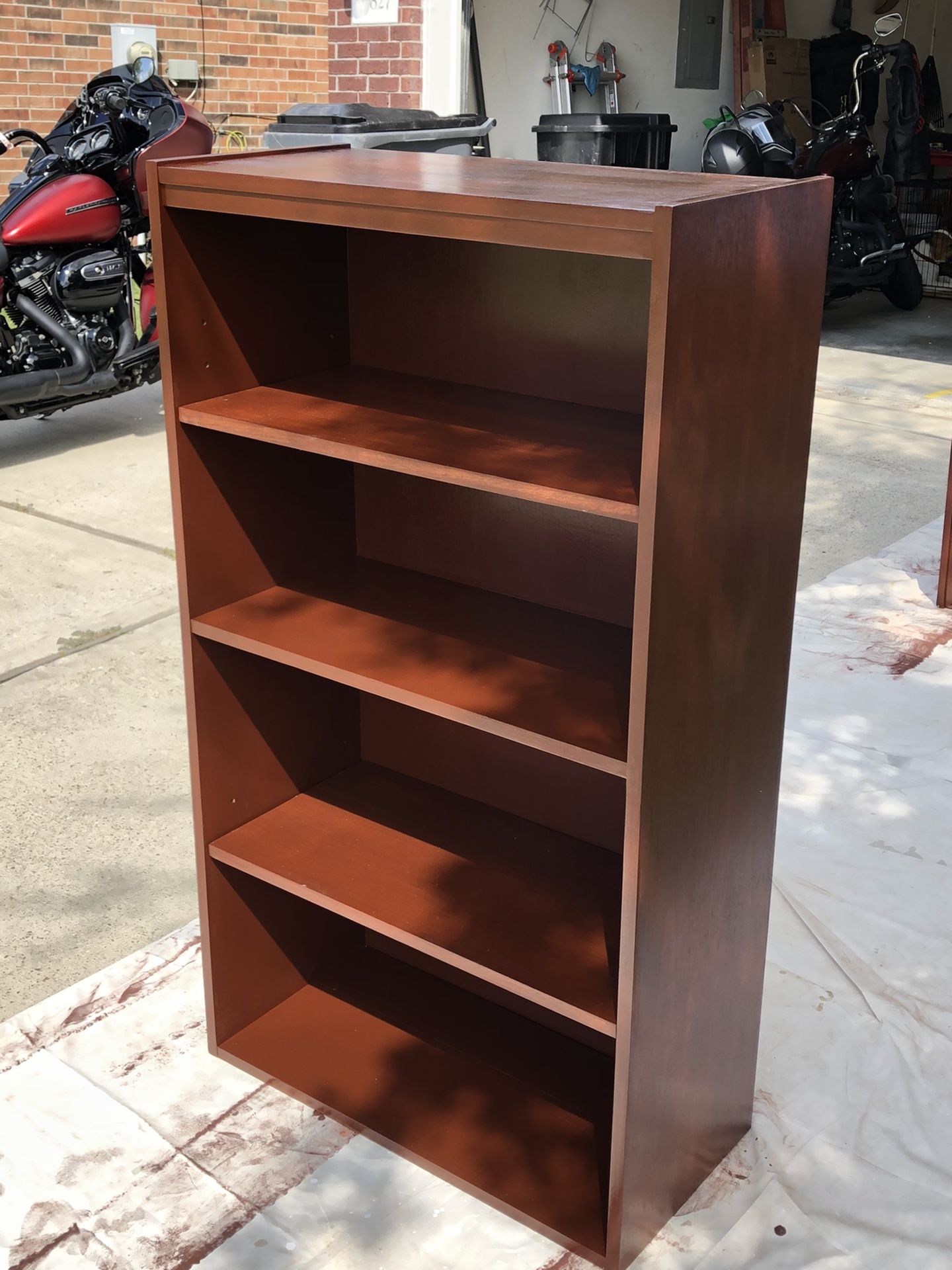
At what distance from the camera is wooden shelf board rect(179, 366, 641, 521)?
157 centimetres

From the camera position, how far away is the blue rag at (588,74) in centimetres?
925

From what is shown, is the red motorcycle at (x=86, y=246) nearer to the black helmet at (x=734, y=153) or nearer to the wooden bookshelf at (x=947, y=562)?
the wooden bookshelf at (x=947, y=562)

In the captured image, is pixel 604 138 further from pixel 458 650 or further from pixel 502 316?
pixel 458 650

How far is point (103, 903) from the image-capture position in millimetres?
2629

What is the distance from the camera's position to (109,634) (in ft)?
12.6

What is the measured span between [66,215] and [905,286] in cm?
571

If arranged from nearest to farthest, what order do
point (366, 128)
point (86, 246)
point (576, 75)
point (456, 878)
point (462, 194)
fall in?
point (462, 194), point (456, 878), point (86, 246), point (366, 128), point (576, 75)

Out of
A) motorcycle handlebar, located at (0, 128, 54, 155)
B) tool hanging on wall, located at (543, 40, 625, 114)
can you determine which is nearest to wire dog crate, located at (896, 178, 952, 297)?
tool hanging on wall, located at (543, 40, 625, 114)

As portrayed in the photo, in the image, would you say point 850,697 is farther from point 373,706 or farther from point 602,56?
point 602,56

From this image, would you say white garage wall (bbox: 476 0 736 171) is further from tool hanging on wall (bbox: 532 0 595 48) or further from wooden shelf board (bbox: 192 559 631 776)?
wooden shelf board (bbox: 192 559 631 776)

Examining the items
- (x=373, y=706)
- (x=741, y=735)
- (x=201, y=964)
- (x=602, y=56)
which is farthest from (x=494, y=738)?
(x=602, y=56)

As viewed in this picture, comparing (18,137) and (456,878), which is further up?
(18,137)

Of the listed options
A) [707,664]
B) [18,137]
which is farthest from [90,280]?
[707,664]

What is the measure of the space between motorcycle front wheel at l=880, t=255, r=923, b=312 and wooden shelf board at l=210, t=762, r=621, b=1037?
7346 mm
